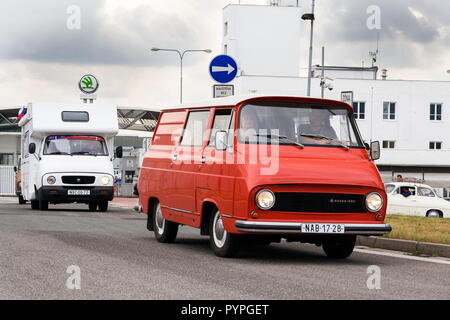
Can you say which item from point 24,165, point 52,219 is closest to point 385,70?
point 24,165

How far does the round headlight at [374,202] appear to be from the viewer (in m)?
12.0

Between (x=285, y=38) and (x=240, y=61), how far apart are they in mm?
4791

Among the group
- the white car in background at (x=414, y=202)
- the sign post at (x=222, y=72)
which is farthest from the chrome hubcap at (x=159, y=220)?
the white car in background at (x=414, y=202)

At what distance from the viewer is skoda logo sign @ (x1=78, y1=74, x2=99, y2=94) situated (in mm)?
46562

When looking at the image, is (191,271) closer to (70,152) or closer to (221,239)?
(221,239)

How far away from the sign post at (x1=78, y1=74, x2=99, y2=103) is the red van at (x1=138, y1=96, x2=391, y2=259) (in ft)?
109

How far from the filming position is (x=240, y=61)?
8475 cm

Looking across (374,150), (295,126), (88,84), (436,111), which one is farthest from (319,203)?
(436,111)

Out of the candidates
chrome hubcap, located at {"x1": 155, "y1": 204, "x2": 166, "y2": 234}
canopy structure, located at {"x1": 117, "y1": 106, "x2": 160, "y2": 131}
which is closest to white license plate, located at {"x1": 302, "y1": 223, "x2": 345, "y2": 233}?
chrome hubcap, located at {"x1": 155, "y1": 204, "x2": 166, "y2": 234}

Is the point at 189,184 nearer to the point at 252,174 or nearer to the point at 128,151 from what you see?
the point at 252,174

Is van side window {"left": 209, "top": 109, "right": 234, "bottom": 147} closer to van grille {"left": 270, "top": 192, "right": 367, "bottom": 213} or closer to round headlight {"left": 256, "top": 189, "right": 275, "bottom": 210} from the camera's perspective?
round headlight {"left": 256, "top": 189, "right": 275, "bottom": 210}

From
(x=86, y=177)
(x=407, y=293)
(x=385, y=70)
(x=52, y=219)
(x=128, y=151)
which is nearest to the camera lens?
(x=407, y=293)

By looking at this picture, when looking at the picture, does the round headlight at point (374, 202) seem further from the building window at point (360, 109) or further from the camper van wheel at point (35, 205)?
the building window at point (360, 109)

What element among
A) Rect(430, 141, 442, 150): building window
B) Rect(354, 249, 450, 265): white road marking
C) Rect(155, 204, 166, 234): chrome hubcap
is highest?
Rect(430, 141, 442, 150): building window
